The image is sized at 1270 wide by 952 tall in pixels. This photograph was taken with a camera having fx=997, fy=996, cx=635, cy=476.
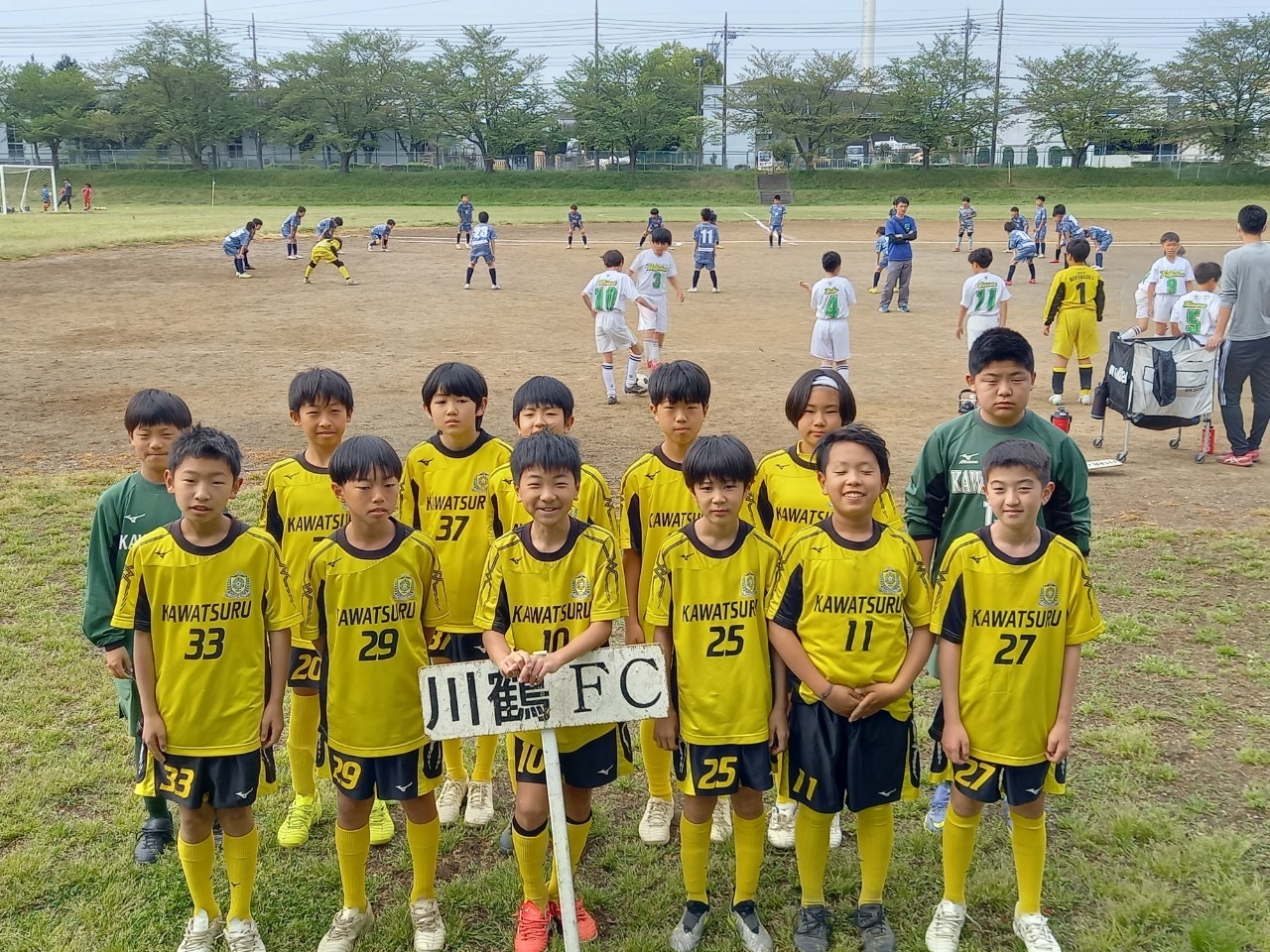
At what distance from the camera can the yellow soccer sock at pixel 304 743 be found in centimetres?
445

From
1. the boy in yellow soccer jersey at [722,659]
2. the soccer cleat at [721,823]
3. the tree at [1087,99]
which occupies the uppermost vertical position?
the tree at [1087,99]

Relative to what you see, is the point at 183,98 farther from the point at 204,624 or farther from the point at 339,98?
the point at 204,624

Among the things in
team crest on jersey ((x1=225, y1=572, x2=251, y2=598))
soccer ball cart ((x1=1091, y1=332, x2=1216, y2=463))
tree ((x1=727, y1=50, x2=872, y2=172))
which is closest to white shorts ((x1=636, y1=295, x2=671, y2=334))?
soccer ball cart ((x1=1091, y1=332, x2=1216, y2=463))

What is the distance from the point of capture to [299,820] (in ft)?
14.3

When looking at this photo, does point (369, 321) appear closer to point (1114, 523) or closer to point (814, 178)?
point (1114, 523)

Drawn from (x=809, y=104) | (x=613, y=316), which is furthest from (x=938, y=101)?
(x=613, y=316)

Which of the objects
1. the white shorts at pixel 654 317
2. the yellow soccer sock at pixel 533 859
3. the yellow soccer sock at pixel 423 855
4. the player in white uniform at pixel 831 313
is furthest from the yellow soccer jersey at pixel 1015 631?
the white shorts at pixel 654 317

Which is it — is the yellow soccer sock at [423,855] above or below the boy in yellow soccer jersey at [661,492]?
below

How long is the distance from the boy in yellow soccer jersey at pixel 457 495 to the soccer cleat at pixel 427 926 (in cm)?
→ 75

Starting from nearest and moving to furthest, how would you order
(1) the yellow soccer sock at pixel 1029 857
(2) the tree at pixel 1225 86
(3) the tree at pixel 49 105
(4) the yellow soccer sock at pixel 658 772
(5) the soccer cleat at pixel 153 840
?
(1) the yellow soccer sock at pixel 1029 857 < (5) the soccer cleat at pixel 153 840 < (4) the yellow soccer sock at pixel 658 772 < (2) the tree at pixel 1225 86 < (3) the tree at pixel 49 105

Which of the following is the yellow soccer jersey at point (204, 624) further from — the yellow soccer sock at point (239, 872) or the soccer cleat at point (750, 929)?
the soccer cleat at point (750, 929)

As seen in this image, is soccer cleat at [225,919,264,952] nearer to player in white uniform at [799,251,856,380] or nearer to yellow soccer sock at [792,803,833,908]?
yellow soccer sock at [792,803,833,908]

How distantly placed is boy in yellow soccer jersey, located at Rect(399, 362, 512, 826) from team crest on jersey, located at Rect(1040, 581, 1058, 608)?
2.22m

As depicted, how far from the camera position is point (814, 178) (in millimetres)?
64188
